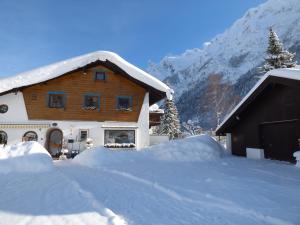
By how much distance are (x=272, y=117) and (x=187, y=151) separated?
4815 mm

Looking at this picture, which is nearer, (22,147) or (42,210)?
(42,210)

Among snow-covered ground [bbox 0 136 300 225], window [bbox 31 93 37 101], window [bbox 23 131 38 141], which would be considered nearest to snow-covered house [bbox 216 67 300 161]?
snow-covered ground [bbox 0 136 300 225]

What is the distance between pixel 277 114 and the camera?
13.6m

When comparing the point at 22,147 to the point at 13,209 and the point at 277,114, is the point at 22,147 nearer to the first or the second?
the point at 13,209

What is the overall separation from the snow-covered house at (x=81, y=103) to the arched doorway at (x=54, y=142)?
0.30ft

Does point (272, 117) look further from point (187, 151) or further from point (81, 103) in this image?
point (81, 103)

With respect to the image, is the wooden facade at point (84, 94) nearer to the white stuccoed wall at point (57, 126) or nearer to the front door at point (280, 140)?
the white stuccoed wall at point (57, 126)

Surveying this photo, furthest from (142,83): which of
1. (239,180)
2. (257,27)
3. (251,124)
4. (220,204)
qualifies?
(257,27)

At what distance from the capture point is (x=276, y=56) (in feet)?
86.9

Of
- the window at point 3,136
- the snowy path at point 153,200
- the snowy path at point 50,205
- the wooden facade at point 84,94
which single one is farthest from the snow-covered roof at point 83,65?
the snowy path at point 50,205

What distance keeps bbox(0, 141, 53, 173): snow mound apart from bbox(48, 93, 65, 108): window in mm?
8860

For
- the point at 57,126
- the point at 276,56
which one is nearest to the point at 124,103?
the point at 57,126

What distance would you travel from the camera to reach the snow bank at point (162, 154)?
13906 mm

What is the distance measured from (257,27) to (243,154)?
180717mm
